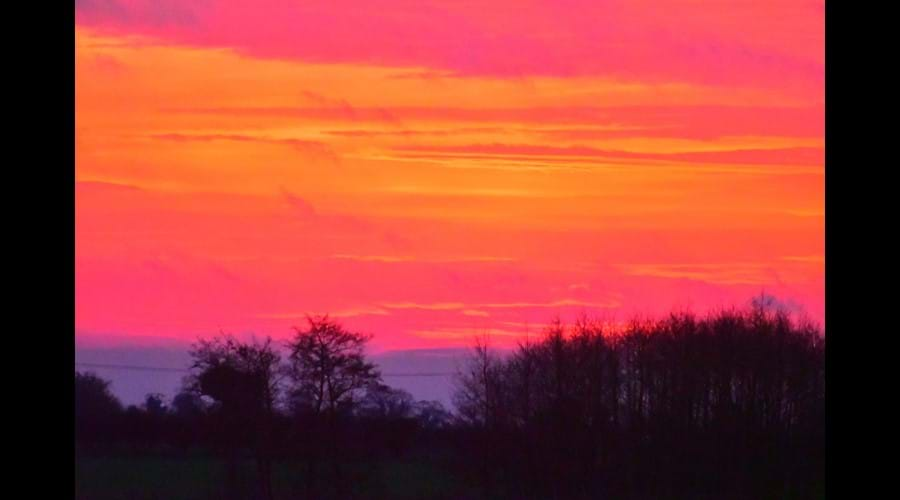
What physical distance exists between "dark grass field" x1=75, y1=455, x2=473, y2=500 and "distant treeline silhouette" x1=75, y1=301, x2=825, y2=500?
0.10 metres

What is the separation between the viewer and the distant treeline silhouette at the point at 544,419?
1007 inches

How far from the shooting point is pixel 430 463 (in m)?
29.7

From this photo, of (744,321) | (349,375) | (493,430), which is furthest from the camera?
(744,321)

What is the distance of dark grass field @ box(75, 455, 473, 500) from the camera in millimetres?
25234

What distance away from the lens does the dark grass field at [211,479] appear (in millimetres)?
25234

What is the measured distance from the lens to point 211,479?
28422 mm

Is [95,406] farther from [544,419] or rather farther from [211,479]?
[544,419]

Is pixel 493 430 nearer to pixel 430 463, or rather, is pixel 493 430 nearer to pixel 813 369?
pixel 430 463

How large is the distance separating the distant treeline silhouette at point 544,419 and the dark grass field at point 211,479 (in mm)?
104

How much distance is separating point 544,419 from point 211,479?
23.1 feet

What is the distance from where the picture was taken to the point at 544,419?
27.6m
